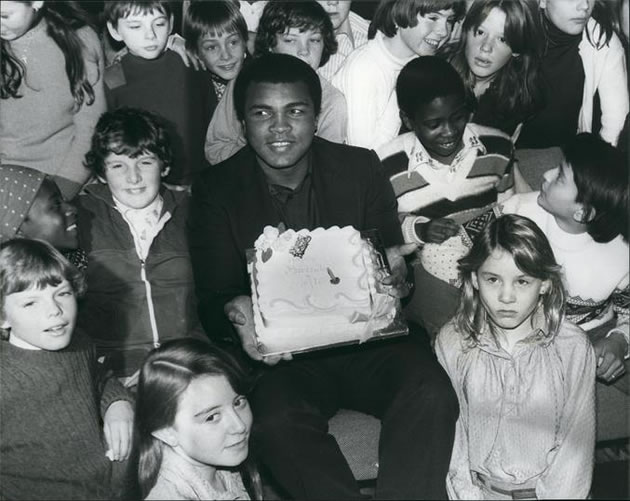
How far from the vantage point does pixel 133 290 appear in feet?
6.82

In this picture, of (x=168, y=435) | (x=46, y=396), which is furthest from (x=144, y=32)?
(x=168, y=435)

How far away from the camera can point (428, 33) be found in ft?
7.26

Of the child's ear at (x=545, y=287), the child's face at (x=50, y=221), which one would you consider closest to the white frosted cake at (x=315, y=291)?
the child's ear at (x=545, y=287)

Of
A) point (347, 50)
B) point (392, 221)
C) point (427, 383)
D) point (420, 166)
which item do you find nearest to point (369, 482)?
point (427, 383)

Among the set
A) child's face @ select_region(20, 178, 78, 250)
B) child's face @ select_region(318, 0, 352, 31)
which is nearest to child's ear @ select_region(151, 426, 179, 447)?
child's face @ select_region(20, 178, 78, 250)

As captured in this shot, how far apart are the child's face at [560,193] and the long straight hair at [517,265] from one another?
23cm

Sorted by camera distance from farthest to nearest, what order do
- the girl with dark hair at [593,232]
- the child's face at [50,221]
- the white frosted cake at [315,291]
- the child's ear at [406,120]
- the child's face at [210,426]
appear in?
the child's ear at [406,120], the girl with dark hair at [593,232], the child's face at [50,221], the white frosted cake at [315,291], the child's face at [210,426]

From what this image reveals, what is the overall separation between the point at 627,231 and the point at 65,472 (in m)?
1.60

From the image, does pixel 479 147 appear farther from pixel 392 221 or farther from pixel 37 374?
pixel 37 374

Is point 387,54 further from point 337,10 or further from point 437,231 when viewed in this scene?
point 437,231

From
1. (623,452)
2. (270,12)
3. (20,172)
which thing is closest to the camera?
(20,172)

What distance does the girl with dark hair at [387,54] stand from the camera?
2207mm

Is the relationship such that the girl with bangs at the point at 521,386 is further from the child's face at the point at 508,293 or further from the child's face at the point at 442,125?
the child's face at the point at 442,125

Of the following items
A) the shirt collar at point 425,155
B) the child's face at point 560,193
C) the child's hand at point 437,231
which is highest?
the shirt collar at point 425,155
